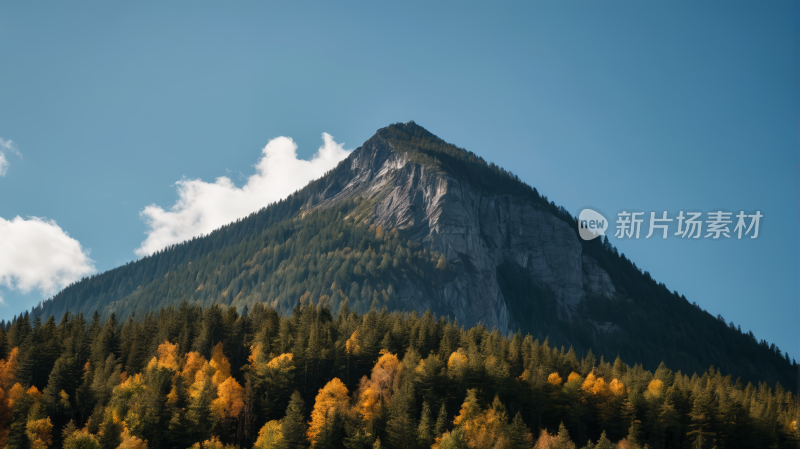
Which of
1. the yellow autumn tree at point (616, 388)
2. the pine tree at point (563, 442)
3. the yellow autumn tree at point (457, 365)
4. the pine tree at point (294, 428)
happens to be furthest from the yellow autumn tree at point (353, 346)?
the yellow autumn tree at point (616, 388)

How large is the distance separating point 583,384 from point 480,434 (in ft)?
87.0

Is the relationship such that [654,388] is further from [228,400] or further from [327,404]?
[228,400]

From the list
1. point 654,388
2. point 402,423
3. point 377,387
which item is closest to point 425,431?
point 402,423

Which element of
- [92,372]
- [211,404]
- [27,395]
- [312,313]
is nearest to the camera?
[211,404]

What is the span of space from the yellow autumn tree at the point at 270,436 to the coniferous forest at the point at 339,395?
0.22 metres

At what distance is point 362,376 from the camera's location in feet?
353

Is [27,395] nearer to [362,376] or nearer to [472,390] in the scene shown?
[362,376]

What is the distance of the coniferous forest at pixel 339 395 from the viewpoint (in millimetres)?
91438

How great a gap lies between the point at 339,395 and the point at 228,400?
740 inches

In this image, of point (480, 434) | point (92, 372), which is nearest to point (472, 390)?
point (480, 434)

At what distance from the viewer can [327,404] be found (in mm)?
95438

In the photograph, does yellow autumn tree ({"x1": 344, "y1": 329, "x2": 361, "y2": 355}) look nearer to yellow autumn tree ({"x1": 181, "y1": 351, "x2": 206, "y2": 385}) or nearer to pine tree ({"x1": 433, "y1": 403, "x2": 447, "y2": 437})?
pine tree ({"x1": 433, "y1": 403, "x2": 447, "y2": 437})

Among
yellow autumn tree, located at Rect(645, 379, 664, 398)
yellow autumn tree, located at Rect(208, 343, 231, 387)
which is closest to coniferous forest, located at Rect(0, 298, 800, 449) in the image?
yellow autumn tree, located at Rect(208, 343, 231, 387)

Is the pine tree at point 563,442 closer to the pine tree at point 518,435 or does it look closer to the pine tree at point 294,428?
the pine tree at point 518,435
